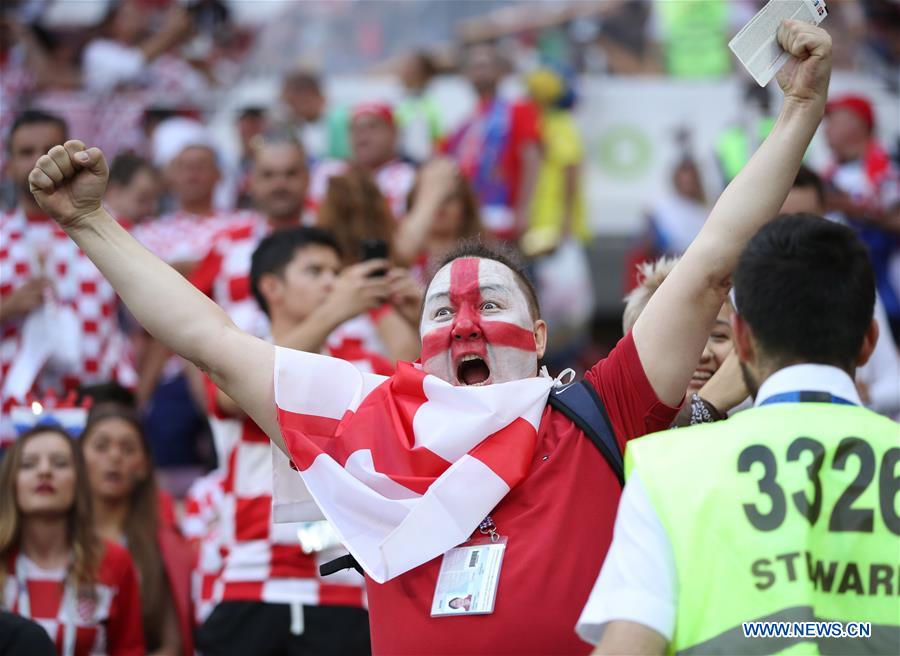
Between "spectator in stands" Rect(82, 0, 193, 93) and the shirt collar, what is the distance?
8310mm

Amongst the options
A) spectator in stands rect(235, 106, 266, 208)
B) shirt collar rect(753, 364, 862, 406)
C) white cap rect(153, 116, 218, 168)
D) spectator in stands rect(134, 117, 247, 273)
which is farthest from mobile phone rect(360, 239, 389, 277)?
white cap rect(153, 116, 218, 168)

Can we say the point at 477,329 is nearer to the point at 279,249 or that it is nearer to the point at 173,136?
the point at 279,249

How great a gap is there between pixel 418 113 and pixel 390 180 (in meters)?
2.12

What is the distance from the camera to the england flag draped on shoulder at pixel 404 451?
10.8ft

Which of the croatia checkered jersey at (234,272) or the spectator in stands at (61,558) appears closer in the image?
the spectator in stands at (61,558)

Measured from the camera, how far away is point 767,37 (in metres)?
3.33

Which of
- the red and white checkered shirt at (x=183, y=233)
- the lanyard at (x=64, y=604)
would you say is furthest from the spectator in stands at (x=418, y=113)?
the lanyard at (x=64, y=604)

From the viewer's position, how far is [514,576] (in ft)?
10.6

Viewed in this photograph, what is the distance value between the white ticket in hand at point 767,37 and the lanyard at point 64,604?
3.28 meters

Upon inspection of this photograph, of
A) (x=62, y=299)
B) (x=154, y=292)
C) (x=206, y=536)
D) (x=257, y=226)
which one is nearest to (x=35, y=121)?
(x=62, y=299)

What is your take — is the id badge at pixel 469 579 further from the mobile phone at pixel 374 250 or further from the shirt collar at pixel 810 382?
the mobile phone at pixel 374 250

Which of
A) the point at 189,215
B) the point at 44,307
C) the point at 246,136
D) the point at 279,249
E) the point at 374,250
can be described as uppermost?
the point at 246,136

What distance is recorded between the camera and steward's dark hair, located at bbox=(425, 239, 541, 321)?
3852mm

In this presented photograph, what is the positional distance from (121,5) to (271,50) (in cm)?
129
